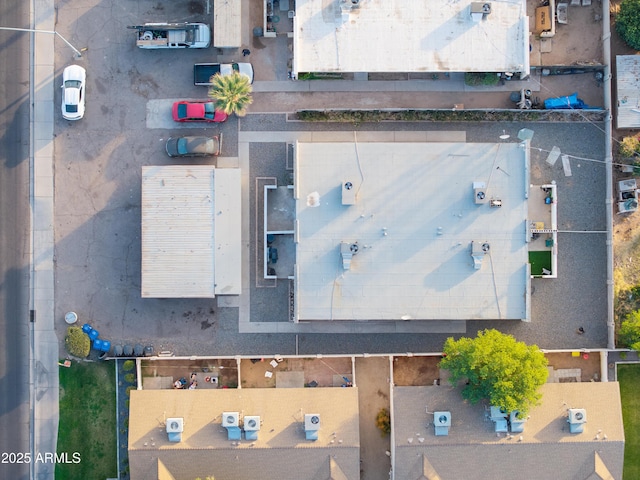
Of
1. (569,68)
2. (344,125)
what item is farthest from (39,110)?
(569,68)

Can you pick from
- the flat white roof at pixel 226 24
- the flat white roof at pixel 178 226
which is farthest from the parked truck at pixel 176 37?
the flat white roof at pixel 178 226

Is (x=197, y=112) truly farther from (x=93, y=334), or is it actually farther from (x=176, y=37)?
(x=93, y=334)

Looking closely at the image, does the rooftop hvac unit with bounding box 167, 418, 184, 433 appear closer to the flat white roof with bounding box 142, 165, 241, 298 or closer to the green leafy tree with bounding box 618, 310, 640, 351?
the flat white roof with bounding box 142, 165, 241, 298

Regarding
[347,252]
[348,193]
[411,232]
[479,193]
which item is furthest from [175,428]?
[479,193]

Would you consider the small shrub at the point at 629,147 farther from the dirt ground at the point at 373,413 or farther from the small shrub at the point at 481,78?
the dirt ground at the point at 373,413

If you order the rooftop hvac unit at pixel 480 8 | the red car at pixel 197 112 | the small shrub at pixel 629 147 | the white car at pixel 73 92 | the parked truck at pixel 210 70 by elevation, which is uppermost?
the rooftop hvac unit at pixel 480 8

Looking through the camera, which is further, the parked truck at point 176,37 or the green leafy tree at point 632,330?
the parked truck at point 176,37

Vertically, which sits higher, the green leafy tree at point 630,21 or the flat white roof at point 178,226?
the green leafy tree at point 630,21
